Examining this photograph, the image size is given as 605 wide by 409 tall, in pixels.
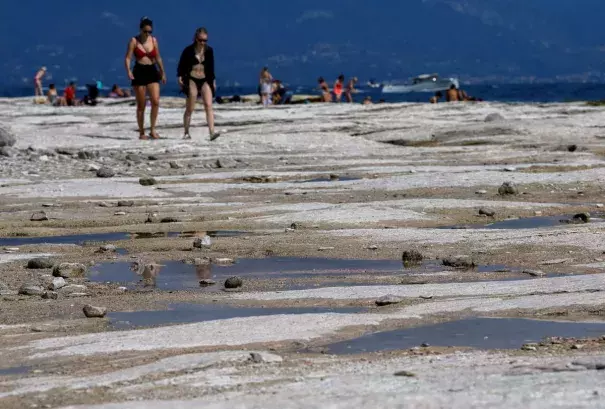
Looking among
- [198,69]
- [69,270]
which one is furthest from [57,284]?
[198,69]

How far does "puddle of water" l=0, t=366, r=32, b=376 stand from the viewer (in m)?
5.50

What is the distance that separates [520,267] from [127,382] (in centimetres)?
381

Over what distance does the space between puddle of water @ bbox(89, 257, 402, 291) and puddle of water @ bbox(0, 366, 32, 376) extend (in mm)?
2329

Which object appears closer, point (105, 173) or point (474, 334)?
point (474, 334)

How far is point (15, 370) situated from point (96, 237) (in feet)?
16.0

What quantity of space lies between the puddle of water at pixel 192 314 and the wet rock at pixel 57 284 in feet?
3.04

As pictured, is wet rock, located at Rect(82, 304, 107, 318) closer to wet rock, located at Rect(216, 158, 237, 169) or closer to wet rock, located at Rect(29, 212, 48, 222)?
wet rock, located at Rect(29, 212, 48, 222)

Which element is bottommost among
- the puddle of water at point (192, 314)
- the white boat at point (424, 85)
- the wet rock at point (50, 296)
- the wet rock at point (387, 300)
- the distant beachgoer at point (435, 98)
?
the white boat at point (424, 85)

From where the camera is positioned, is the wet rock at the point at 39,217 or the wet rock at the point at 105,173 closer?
the wet rock at the point at 39,217

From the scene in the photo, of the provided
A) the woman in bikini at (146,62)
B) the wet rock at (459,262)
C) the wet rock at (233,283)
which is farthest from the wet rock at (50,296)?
the woman in bikini at (146,62)

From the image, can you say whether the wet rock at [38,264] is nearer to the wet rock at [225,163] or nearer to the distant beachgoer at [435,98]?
the wet rock at [225,163]

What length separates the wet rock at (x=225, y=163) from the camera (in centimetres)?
1695

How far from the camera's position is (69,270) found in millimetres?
8414

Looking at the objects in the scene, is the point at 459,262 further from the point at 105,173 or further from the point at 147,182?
the point at 105,173
